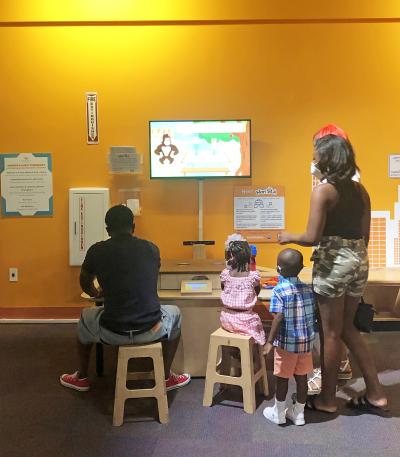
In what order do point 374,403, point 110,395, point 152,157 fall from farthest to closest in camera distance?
point 152,157 < point 110,395 < point 374,403

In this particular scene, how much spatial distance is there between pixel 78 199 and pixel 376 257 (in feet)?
8.63

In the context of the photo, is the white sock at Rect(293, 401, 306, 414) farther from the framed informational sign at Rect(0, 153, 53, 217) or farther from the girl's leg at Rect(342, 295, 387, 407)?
the framed informational sign at Rect(0, 153, 53, 217)

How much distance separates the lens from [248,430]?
2312 mm

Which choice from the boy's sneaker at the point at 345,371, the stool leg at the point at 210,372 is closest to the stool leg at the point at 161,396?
the stool leg at the point at 210,372

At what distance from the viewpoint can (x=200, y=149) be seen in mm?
3980

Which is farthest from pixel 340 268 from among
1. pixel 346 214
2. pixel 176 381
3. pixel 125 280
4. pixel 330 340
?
pixel 176 381

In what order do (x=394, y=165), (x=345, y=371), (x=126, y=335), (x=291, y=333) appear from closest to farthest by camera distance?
(x=291, y=333) → (x=126, y=335) → (x=345, y=371) → (x=394, y=165)

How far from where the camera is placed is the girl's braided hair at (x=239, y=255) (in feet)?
8.35

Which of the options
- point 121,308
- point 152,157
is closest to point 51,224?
point 152,157

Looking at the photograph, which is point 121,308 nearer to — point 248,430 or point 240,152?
point 248,430

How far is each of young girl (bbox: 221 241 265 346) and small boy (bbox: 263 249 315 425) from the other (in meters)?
0.22

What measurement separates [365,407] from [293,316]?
684 mm

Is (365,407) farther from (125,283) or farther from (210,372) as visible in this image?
(125,283)

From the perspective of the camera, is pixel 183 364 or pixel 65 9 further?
pixel 65 9
